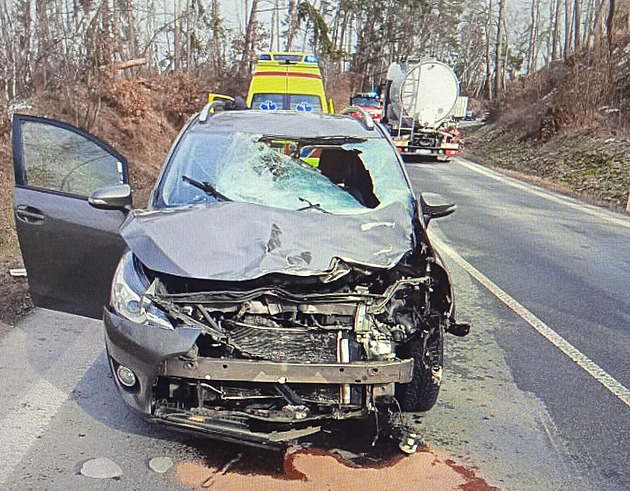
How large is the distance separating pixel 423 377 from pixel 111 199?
7.40ft

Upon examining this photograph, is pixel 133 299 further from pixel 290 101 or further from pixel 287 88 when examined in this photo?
pixel 287 88

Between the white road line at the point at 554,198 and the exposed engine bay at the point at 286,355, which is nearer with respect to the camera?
the exposed engine bay at the point at 286,355

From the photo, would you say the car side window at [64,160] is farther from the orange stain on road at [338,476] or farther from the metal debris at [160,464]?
the orange stain on road at [338,476]

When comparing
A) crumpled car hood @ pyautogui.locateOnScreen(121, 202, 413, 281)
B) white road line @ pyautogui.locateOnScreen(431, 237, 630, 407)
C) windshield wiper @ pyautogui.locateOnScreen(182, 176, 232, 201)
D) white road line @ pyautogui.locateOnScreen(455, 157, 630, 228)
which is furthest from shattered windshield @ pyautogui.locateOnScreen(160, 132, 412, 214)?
white road line @ pyautogui.locateOnScreen(455, 157, 630, 228)

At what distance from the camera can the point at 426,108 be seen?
67.4 feet

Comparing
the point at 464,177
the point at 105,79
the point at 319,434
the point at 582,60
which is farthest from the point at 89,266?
the point at 582,60

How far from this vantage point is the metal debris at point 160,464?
316 cm

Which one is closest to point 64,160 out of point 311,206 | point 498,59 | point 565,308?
point 311,206

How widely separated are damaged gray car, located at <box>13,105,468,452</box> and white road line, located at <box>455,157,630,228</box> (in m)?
8.38

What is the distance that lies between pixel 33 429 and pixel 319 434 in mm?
1565

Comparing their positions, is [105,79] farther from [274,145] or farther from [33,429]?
[33,429]

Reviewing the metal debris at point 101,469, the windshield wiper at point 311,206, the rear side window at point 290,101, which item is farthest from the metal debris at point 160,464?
the rear side window at point 290,101

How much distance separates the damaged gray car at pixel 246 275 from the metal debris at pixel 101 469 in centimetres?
31

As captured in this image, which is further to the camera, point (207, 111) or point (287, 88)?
point (287, 88)
